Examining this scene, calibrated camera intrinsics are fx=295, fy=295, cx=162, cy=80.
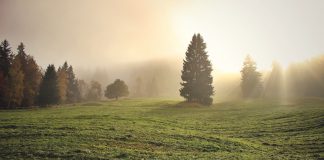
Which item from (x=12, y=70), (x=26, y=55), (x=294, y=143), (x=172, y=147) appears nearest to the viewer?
(x=172, y=147)

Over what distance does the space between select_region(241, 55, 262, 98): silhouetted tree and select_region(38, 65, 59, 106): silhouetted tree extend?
A: 6429cm

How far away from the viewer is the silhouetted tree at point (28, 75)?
82625mm

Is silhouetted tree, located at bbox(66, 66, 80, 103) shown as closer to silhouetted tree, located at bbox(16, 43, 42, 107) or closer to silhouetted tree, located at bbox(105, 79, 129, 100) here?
silhouetted tree, located at bbox(105, 79, 129, 100)

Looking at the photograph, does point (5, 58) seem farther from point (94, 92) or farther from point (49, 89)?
point (94, 92)

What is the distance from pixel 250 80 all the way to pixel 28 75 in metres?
72.8

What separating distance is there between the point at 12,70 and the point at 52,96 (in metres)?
16.1

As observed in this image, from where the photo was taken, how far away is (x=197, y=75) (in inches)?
3059

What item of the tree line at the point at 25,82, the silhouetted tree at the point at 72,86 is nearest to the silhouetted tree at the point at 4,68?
the tree line at the point at 25,82

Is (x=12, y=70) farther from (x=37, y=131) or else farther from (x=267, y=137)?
(x=267, y=137)

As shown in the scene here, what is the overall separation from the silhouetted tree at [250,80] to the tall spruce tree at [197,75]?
32714mm

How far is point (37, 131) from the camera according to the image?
30.2m

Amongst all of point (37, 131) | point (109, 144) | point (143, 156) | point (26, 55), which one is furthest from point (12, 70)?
point (143, 156)

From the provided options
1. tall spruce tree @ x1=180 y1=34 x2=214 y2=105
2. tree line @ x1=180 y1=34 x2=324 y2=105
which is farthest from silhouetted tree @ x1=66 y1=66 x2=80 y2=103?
tall spruce tree @ x1=180 y1=34 x2=214 y2=105

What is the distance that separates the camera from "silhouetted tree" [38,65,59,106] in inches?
3430
